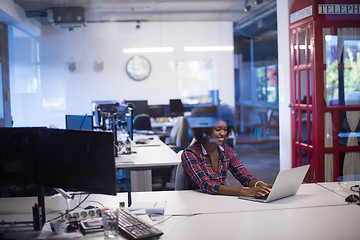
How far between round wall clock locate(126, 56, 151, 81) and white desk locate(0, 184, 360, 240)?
5.82 metres

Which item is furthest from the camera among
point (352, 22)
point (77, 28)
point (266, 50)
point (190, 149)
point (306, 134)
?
point (266, 50)

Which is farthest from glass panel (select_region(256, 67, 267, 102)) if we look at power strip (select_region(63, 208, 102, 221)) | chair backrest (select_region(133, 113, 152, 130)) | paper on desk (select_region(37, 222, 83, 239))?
paper on desk (select_region(37, 222, 83, 239))

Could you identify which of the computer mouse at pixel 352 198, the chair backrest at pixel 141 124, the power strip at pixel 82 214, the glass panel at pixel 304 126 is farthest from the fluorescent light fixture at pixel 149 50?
the power strip at pixel 82 214

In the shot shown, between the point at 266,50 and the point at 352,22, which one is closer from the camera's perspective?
the point at 352,22

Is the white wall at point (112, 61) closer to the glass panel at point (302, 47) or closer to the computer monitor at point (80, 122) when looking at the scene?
the glass panel at point (302, 47)

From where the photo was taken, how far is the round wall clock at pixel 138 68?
835 cm

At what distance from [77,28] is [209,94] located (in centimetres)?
285

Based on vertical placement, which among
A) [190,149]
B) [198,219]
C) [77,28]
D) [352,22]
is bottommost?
[198,219]

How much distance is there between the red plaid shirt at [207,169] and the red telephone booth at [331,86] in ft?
8.10

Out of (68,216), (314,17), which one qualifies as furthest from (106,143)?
(314,17)

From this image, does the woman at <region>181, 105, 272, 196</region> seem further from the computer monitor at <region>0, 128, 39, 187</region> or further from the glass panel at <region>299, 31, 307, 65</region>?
the glass panel at <region>299, 31, 307, 65</region>

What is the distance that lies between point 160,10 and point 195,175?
5759mm

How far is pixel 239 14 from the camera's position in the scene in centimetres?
803

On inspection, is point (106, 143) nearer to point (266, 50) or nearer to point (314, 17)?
point (314, 17)
